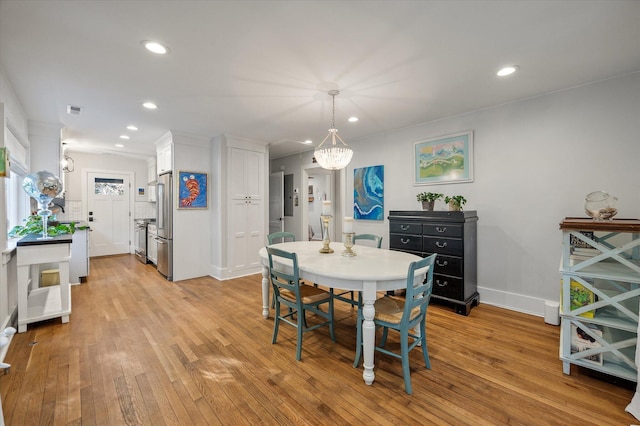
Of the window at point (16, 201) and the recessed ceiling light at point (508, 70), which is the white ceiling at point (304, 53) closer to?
the recessed ceiling light at point (508, 70)

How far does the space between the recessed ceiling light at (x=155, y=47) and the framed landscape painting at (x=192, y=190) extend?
Result: 8.58 ft

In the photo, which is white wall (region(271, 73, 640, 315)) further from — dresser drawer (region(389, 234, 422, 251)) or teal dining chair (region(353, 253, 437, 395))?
teal dining chair (region(353, 253, 437, 395))

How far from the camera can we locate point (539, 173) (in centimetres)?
301

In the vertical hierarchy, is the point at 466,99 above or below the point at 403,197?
above

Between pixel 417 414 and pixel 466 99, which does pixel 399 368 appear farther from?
pixel 466 99

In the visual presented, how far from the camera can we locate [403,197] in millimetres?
4191

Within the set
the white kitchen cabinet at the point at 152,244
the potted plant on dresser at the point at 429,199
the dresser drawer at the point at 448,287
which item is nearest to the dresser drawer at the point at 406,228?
the potted plant on dresser at the point at 429,199

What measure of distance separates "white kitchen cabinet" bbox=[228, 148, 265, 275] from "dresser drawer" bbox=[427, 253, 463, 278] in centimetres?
309

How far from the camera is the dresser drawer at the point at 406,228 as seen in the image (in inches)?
135

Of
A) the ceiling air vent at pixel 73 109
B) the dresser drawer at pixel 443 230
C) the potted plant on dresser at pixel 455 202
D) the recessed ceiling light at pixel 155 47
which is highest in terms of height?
the ceiling air vent at pixel 73 109

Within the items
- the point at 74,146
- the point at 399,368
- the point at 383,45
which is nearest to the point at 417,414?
the point at 399,368

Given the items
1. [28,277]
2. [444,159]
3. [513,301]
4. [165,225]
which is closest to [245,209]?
[165,225]

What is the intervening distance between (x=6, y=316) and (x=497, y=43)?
15.2 feet

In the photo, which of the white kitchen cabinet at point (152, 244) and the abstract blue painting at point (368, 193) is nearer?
the abstract blue painting at point (368, 193)
